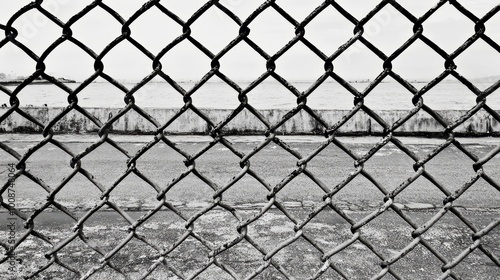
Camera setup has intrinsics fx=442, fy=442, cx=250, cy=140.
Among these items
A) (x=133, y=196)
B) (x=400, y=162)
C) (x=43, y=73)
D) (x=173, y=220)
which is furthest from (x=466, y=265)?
(x=400, y=162)

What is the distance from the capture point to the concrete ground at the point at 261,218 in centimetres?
291

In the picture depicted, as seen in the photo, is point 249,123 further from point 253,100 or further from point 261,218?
point 253,100

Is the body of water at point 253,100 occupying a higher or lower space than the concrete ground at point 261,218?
higher

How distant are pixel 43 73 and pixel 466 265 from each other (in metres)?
2.78

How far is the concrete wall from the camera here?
9.69 m

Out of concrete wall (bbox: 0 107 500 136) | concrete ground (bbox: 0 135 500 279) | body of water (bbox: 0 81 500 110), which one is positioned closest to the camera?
concrete ground (bbox: 0 135 500 279)

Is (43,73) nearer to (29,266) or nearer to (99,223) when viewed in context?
(29,266)

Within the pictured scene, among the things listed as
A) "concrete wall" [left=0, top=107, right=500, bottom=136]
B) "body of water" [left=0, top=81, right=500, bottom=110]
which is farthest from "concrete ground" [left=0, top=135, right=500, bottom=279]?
"body of water" [left=0, top=81, right=500, bottom=110]

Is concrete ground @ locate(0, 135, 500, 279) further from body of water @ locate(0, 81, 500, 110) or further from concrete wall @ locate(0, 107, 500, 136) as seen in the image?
body of water @ locate(0, 81, 500, 110)

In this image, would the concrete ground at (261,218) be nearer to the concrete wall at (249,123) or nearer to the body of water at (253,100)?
the concrete wall at (249,123)

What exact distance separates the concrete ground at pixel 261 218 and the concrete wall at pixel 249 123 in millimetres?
1869

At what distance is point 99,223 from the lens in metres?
3.81

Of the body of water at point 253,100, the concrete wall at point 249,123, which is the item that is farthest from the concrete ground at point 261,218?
the body of water at point 253,100

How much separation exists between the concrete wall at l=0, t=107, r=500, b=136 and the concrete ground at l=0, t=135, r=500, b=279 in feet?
6.13
